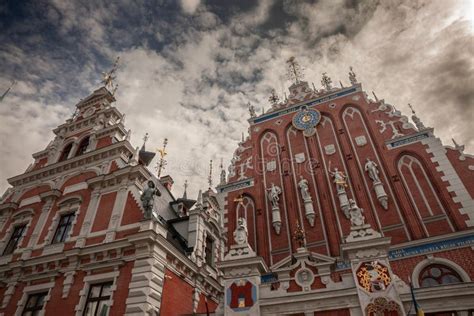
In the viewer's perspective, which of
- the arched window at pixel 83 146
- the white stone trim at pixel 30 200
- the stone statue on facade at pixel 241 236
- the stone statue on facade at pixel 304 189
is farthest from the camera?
the arched window at pixel 83 146

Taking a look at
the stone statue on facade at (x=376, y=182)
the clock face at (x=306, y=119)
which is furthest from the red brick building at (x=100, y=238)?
the stone statue on facade at (x=376, y=182)

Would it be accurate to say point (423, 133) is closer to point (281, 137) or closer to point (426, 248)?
point (426, 248)

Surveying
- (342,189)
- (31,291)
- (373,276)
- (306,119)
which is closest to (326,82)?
(306,119)

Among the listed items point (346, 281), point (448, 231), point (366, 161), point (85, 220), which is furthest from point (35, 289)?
point (448, 231)

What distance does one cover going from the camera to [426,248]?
10844 millimetres

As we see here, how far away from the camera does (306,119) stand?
690 inches

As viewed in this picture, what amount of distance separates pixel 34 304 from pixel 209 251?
8.29m

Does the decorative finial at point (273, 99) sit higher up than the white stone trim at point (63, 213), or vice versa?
the decorative finial at point (273, 99)

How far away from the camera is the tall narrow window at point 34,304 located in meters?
13.2

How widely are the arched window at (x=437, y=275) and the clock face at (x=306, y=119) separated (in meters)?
8.93

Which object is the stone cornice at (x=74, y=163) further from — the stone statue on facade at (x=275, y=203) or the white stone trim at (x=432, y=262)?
the white stone trim at (x=432, y=262)

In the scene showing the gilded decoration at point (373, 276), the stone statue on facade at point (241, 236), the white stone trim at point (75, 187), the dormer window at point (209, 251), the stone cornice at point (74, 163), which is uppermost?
the stone cornice at point (74, 163)

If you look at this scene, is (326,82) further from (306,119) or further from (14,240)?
(14,240)

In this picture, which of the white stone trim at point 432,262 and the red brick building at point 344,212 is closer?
the red brick building at point 344,212
